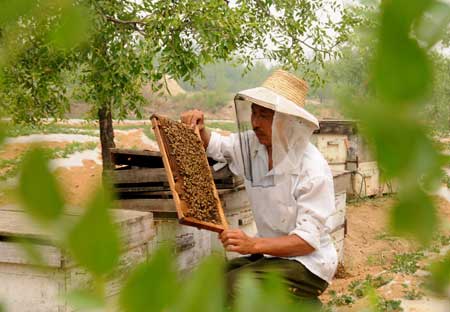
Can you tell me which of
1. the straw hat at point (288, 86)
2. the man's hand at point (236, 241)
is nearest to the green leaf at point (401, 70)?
the man's hand at point (236, 241)

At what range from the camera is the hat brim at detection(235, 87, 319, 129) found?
295 cm

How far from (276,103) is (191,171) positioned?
0.58 m

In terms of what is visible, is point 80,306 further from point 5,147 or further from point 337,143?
point 337,143

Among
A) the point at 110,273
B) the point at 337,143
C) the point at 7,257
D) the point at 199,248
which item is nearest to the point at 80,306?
the point at 110,273

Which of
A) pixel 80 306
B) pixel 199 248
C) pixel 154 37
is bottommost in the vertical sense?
pixel 199 248

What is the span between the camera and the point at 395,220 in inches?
10.8

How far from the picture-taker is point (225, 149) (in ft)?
11.6

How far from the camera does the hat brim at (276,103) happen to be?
2.95 m

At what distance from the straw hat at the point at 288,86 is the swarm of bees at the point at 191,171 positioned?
0.51 metres

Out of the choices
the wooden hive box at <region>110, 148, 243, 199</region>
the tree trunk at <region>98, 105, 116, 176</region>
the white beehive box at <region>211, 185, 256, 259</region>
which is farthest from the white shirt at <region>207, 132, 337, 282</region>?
the tree trunk at <region>98, 105, 116, 176</region>

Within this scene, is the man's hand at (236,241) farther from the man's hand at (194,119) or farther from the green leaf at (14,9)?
the green leaf at (14,9)

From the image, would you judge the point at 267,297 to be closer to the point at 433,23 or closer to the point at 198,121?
the point at 433,23

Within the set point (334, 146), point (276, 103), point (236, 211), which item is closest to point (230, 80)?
point (276, 103)

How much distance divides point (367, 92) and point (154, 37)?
522cm
